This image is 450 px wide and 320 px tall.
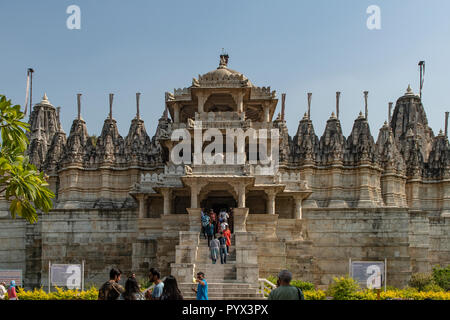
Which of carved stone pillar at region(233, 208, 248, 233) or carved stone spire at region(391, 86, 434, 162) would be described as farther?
carved stone spire at region(391, 86, 434, 162)

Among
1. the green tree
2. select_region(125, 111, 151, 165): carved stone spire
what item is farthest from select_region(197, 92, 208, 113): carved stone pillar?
the green tree

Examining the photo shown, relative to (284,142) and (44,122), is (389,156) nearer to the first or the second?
(284,142)

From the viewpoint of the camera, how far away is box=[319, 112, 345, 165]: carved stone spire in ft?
139

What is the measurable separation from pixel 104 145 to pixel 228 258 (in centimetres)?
1920

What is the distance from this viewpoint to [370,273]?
890 inches

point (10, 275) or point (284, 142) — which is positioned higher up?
point (284, 142)

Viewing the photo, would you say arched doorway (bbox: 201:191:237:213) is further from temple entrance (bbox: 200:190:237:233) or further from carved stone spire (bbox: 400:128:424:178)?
carved stone spire (bbox: 400:128:424:178)

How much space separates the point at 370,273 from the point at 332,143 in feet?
69.8

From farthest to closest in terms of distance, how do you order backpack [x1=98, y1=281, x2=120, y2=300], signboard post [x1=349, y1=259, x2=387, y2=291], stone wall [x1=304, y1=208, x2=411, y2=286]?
stone wall [x1=304, y1=208, x2=411, y2=286], signboard post [x1=349, y1=259, x2=387, y2=291], backpack [x1=98, y1=281, x2=120, y2=300]

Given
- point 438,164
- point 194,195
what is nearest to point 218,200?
point 194,195

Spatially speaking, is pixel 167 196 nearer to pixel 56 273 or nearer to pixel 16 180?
pixel 56 273

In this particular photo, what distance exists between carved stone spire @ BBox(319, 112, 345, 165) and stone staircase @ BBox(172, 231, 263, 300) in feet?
53.2

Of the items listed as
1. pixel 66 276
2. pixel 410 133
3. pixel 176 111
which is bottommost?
pixel 66 276
